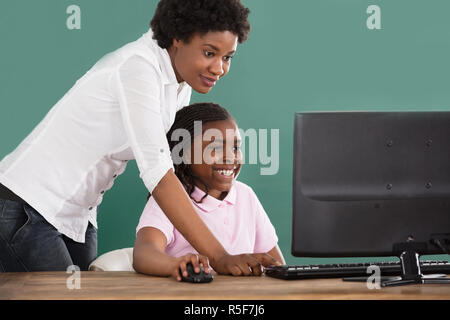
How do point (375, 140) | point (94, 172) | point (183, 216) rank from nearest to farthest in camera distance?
point (375, 140)
point (183, 216)
point (94, 172)

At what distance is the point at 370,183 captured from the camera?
1341 millimetres

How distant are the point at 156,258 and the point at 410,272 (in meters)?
0.58

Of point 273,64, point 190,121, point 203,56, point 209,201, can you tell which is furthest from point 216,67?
point 273,64

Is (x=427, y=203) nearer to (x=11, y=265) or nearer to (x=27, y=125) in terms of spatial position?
(x=11, y=265)

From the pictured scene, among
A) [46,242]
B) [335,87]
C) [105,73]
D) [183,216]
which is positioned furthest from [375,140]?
[335,87]

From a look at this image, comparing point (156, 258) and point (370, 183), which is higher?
point (370, 183)

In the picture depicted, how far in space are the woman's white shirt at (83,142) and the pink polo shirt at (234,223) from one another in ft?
0.63

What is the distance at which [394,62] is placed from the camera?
265 centimetres

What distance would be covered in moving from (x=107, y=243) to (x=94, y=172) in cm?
83

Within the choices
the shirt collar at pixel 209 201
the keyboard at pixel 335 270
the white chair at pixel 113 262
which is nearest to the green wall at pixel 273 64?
the white chair at pixel 113 262

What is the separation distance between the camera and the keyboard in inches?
56.9

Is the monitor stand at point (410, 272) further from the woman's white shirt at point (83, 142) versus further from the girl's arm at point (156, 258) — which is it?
the woman's white shirt at point (83, 142)

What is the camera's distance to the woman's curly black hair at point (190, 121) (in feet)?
6.34

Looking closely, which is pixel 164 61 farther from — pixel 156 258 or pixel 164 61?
pixel 156 258
